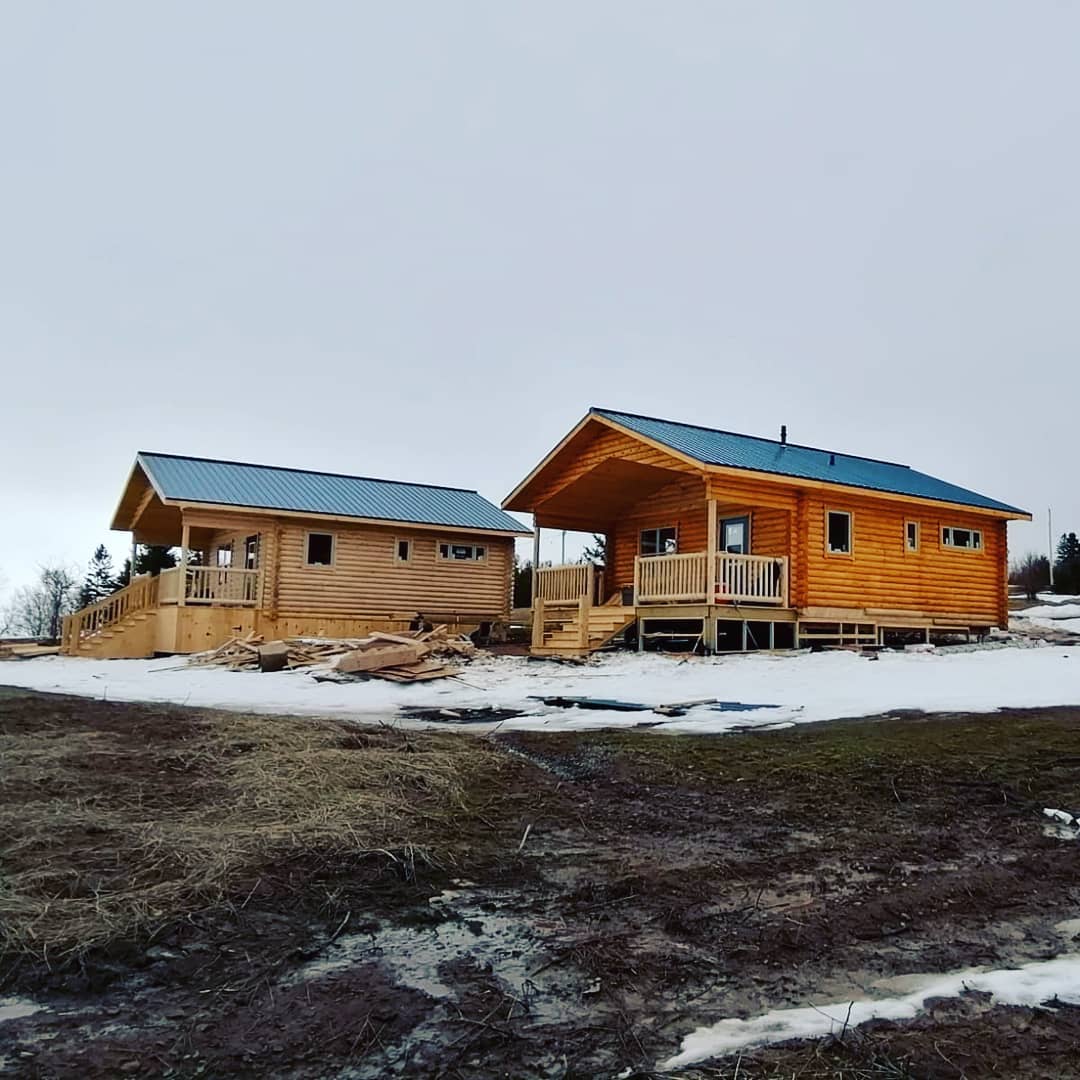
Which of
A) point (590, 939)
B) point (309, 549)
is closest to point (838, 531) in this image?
point (309, 549)

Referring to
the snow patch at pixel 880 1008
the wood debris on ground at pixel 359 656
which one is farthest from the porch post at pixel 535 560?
the snow patch at pixel 880 1008

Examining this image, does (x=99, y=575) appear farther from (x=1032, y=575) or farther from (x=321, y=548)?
(x=1032, y=575)

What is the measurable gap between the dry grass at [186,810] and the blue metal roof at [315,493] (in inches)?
556

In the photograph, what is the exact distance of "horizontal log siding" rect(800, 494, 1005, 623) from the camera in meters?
19.0

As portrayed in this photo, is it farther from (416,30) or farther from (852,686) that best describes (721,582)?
(416,30)

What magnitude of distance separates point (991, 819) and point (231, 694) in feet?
33.4

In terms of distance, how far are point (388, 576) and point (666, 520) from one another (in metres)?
7.81

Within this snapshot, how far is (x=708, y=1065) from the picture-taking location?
2.52m

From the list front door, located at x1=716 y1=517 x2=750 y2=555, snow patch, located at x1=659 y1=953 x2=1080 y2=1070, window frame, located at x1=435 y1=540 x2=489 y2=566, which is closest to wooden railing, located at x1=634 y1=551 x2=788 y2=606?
front door, located at x1=716 y1=517 x2=750 y2=555

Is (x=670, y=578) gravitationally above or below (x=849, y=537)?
below

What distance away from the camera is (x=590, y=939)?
348 cm

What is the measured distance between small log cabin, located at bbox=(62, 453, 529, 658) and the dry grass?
44.2ft

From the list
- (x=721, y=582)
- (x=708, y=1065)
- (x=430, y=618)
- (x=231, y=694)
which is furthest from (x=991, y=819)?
(x=430, y=618)

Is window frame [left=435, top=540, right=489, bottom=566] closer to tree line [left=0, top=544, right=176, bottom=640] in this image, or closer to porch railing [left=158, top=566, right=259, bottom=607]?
porch railing [left=158, top=566, right=259, bottom=607]
